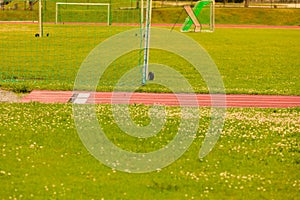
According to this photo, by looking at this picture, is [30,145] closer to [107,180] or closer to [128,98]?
[107,180]

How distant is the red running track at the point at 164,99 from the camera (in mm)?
16406

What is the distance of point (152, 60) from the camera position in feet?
92.2

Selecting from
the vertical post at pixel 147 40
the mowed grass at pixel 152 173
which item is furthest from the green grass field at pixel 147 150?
the vertical post at pixel 147 40

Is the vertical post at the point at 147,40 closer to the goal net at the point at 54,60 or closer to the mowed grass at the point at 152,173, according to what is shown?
the goal net at the point at 54,60

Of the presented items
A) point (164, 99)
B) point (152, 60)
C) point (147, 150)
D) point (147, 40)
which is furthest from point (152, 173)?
point (152, 60)

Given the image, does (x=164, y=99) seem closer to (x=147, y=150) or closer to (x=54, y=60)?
(x=147, y=150)

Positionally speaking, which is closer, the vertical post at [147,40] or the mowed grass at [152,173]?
the mowed grass at [152,173]

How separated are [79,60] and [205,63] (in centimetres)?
562

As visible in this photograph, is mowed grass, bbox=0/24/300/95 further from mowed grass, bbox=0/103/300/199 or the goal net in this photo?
mowed grass, bbox=0/103/300/199

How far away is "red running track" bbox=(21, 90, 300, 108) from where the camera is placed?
1641 centimetres

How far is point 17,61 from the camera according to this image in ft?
86.4

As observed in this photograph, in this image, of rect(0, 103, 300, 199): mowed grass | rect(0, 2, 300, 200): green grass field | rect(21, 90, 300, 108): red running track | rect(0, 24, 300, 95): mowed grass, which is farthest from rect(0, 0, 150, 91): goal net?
rect(0, 103, 300, 199): mowed grass

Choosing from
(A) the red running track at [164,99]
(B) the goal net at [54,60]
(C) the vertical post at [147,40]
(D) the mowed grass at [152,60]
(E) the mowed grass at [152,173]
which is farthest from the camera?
(B) the goal net at [54,60]

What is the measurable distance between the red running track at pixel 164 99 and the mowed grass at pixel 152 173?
7.81 ft
